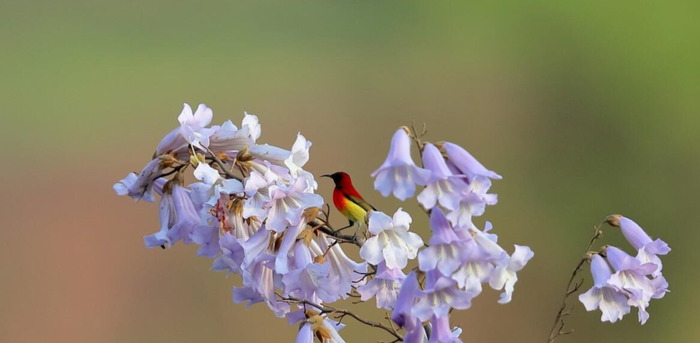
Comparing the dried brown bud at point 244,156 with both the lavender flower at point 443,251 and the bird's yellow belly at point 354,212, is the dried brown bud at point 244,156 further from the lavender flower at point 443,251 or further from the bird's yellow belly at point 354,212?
the lavender flower at point 443,251

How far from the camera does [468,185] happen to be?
558 millimetres

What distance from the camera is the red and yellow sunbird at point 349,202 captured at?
713 mm

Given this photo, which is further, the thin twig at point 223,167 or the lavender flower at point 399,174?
the thin twig at point 223,167

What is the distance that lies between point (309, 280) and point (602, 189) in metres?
1.47

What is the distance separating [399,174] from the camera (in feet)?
1.91

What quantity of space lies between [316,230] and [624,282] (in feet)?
0.89

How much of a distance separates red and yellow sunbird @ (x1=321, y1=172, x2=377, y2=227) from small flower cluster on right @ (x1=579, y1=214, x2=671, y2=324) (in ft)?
0.65

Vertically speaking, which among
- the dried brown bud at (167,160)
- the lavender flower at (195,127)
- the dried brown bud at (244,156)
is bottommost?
the dried brown bud at (167,160)

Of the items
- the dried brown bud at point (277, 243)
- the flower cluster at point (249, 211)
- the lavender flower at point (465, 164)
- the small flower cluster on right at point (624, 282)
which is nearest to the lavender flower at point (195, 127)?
the flower cluster at point (249, 211)

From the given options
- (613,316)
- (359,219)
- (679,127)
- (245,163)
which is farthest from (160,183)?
(679,127)

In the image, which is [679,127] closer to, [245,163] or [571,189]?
[571,189]

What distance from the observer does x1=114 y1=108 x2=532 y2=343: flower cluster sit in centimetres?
56

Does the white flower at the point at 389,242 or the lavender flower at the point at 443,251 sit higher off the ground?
the lavender flower at the point at 443,251

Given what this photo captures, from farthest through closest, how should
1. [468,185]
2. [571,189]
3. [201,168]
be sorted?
1. [571,189]
2. [201,168]
3. [468,185]
